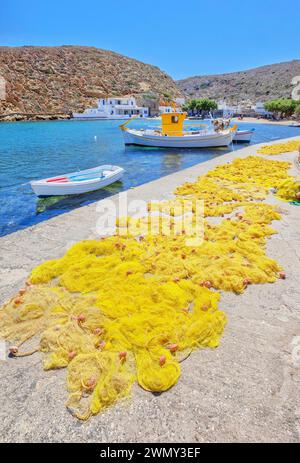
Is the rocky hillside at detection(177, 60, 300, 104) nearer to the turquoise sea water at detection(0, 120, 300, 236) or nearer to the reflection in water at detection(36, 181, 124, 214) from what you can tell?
the turquoise sea water at detection(0, 120, 300, 236)

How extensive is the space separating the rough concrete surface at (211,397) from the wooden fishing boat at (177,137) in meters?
23.1

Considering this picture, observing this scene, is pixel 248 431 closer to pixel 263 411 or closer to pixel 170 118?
pixel 263 411

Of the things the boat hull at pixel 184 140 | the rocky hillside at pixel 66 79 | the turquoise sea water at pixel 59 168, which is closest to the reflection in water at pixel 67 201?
the turquoise sea water at pixel 59 168

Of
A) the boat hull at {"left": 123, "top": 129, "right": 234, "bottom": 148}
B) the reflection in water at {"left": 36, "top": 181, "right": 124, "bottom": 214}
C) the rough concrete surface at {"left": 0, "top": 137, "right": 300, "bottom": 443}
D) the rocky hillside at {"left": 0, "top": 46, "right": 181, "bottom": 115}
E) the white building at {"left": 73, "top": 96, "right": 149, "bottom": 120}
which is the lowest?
the reflection in water at {"left": 36, "top": 181, "right": 124, "bottom": 214}

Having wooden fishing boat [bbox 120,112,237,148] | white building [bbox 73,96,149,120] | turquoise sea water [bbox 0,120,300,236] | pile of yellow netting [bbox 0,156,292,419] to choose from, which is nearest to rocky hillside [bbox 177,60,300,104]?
white building [bbox 73,96,149,120]

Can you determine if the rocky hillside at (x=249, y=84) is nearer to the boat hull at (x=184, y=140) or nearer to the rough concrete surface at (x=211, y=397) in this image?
the boat hull at (x=184, y=140)

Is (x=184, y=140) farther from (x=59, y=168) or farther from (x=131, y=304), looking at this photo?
(x=131, y=304)

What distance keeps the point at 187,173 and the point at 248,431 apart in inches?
476

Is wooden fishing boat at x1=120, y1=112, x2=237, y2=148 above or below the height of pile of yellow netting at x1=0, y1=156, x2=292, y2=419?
above

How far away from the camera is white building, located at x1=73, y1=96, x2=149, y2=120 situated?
85.1 meters

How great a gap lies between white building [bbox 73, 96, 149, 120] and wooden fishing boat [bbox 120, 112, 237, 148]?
2606 inches

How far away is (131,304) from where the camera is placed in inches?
151

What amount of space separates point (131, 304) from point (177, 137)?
23397 millimetres

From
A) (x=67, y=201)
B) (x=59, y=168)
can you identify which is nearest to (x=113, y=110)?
(x=59, y=168)
